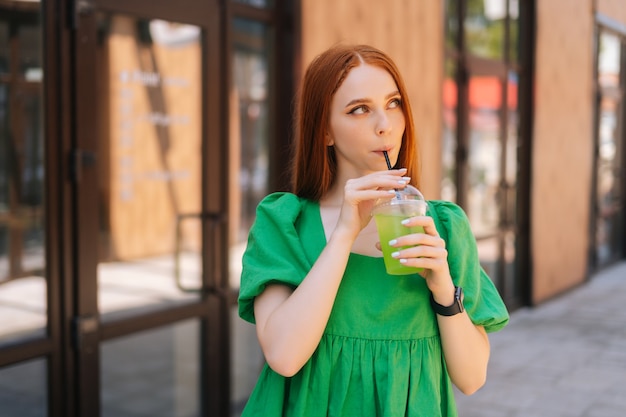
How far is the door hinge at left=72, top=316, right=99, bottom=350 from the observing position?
296 cm

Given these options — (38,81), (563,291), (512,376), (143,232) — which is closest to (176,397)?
(143,232)

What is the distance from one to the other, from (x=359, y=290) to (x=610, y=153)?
936 cm

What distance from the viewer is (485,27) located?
6.69 m

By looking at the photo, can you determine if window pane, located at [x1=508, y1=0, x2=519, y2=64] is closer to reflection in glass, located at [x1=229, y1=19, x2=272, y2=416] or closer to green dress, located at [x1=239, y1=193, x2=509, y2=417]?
reflection in glass, located at [x1=229, y1=19, x2=272, y2=416]

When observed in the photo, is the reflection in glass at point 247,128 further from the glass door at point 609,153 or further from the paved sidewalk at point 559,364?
the glass door at point 609,153

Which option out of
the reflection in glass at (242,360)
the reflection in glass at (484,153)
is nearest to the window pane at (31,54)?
the reflection in glass at (242,360)

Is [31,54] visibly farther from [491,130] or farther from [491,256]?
[491,256]

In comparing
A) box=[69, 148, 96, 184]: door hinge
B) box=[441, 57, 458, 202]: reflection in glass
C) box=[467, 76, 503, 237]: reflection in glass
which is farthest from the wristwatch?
box=[467, 76, 503, 237]: reflection in glass

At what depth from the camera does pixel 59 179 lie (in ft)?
9.53

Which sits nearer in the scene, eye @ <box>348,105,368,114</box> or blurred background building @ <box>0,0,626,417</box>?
eye @ <box>348,105,368,114</box>

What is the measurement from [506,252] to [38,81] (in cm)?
511

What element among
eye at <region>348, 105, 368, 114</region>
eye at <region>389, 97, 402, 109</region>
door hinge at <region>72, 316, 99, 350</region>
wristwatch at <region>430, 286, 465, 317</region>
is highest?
eye at <region>389, 97, 402, 109</region>

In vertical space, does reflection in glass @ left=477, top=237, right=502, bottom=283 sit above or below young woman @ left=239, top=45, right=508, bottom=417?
below


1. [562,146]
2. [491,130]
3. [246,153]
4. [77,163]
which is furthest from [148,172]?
[562,146]
